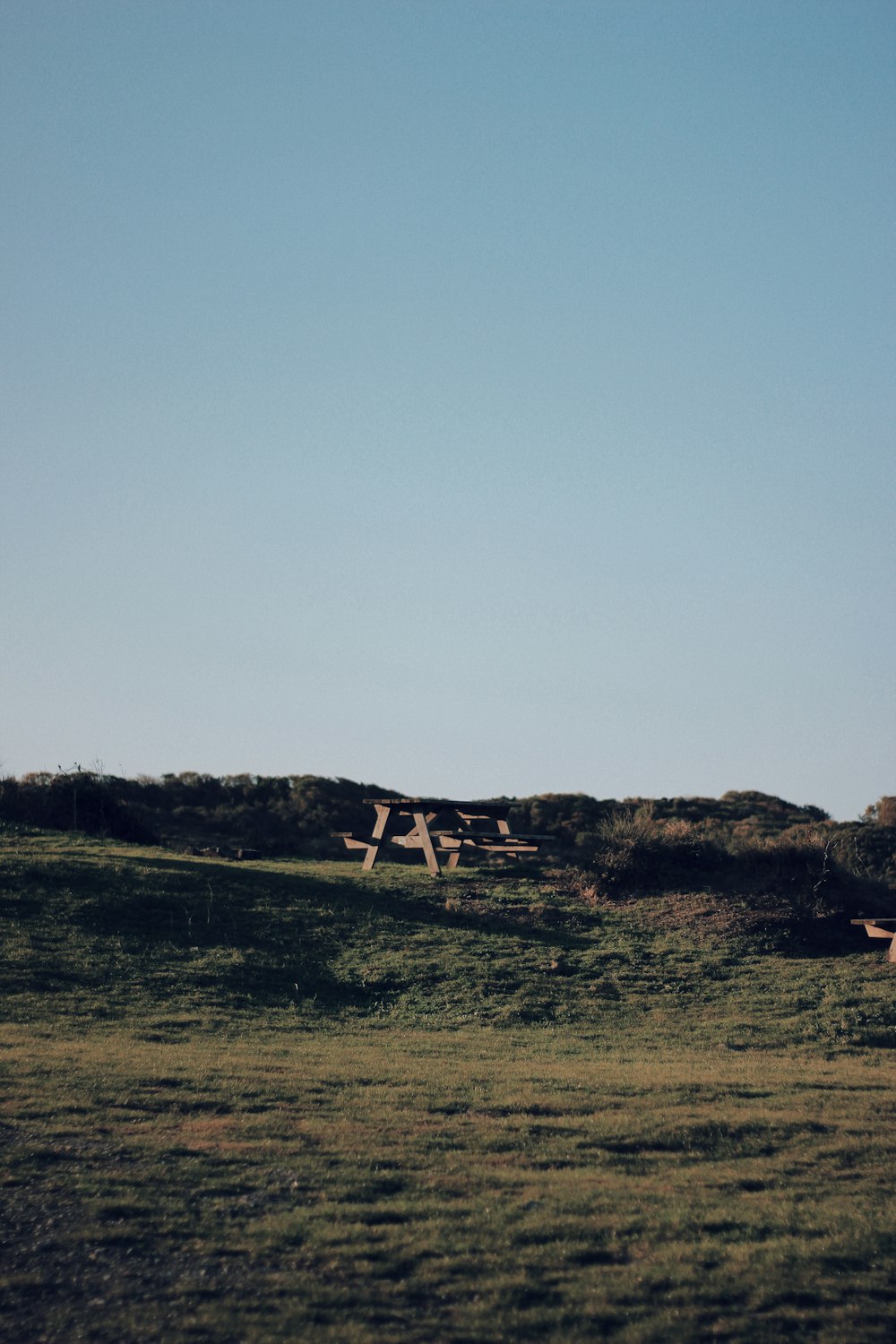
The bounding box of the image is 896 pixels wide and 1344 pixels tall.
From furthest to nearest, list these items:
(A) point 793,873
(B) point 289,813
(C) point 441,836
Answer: (B) point 289,813, (C) point 441,836, (A) point 793,873

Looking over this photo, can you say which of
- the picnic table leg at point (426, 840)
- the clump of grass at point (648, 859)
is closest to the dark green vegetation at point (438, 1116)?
the clump of grass at point (648, 859)

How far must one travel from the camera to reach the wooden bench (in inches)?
717

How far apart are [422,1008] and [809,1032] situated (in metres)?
5.65

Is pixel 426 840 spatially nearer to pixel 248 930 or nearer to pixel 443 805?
pixel 443 805

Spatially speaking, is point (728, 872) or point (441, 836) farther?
point (441, 836)

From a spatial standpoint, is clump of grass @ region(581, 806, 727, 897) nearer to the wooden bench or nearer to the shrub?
the shrub

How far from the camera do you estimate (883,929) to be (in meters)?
18.5

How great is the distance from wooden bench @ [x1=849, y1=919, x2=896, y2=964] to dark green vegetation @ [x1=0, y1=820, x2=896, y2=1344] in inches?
20.4

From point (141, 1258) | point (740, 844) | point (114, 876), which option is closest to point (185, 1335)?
point (141, 1258)

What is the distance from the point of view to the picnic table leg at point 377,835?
25.6 meters

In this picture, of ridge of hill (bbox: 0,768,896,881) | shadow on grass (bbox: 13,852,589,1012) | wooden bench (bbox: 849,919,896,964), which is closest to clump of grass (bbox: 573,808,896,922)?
wooden bench (bbox: 849,919,896,964)

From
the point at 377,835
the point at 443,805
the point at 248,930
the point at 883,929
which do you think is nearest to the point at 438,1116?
the point at 248,930

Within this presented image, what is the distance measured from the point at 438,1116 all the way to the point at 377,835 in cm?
1542

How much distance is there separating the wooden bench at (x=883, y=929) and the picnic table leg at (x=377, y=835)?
11.0 metres
